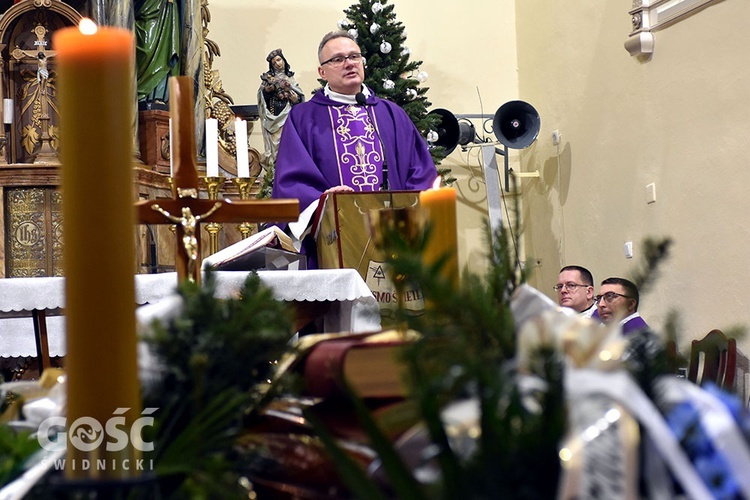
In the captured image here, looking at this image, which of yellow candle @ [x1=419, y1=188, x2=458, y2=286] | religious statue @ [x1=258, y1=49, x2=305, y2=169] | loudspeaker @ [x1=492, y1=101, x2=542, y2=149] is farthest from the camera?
loudspeaker @ [x1=492, y1=101, x2=542, y2=149]

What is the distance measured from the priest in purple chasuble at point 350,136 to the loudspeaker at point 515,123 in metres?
4.03

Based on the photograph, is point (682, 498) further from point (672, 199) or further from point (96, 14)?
point (96, 14)

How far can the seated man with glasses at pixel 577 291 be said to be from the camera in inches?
247

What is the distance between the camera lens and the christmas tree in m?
9.16

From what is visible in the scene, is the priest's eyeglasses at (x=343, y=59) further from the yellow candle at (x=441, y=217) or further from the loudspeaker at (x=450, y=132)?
the yellow candle at (x=441, y=217)

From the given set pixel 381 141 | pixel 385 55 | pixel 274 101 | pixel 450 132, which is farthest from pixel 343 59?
pixel 450 132

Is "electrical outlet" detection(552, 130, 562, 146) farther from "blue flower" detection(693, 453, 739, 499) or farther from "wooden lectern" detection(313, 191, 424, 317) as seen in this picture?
"blue flower" detection(693, 453, 739, 499)

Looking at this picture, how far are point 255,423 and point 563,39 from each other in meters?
9.19

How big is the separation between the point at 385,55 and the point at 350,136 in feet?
13.0

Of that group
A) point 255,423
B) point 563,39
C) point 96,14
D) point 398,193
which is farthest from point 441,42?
point 255,423

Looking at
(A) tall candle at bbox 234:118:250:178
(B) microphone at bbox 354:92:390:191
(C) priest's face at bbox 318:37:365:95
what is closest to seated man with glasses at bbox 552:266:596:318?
(B) microphone at bbox 354:92:390:191

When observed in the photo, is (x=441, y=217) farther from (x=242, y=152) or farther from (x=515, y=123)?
(x=515, y=123)

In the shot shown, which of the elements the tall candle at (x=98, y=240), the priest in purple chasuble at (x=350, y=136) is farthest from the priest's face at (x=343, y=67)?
the tall candle at (x=98, y=240)

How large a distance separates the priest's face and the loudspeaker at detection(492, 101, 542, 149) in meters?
4.22
